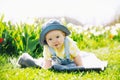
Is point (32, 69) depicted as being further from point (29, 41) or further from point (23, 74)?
point (29, 41)

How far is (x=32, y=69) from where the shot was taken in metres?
4.07

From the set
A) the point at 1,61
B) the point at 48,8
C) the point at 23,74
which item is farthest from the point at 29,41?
the point at 48,8

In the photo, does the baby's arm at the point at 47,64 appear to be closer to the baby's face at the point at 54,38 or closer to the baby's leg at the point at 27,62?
the baby's leg at the point at 27,62

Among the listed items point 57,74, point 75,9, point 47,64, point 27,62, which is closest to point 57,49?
point 47,64

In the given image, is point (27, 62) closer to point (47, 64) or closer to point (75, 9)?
point (47, 64)

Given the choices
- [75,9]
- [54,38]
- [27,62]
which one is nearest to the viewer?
[54,38]

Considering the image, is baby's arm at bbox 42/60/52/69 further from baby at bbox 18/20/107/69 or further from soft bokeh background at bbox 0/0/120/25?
soft bokeh background at bbox 0/0/120/25

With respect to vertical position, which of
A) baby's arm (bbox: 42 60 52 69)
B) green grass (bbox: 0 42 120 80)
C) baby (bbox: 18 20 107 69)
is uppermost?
baby (bbox: 18 20 107 69)

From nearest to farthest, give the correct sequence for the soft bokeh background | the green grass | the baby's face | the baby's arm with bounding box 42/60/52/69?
the green grass
the baby's face
the baby's arm with bounding box 42/60/52/69
the soft bokeh background

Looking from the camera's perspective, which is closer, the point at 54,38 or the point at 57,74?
the point at 57,74

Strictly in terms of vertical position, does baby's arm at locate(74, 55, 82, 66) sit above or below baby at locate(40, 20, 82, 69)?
below

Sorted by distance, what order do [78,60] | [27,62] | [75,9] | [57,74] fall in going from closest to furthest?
[57,74] → [78,60] → [27,62] → [75,9]

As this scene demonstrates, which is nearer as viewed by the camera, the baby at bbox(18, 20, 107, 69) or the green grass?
the green grass

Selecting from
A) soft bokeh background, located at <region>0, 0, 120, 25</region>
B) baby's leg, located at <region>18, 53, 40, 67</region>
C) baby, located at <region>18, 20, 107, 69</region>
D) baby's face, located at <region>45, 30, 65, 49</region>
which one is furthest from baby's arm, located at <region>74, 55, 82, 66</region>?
soft bokeh background, located at <region>0, 0, 120, 25</region>
